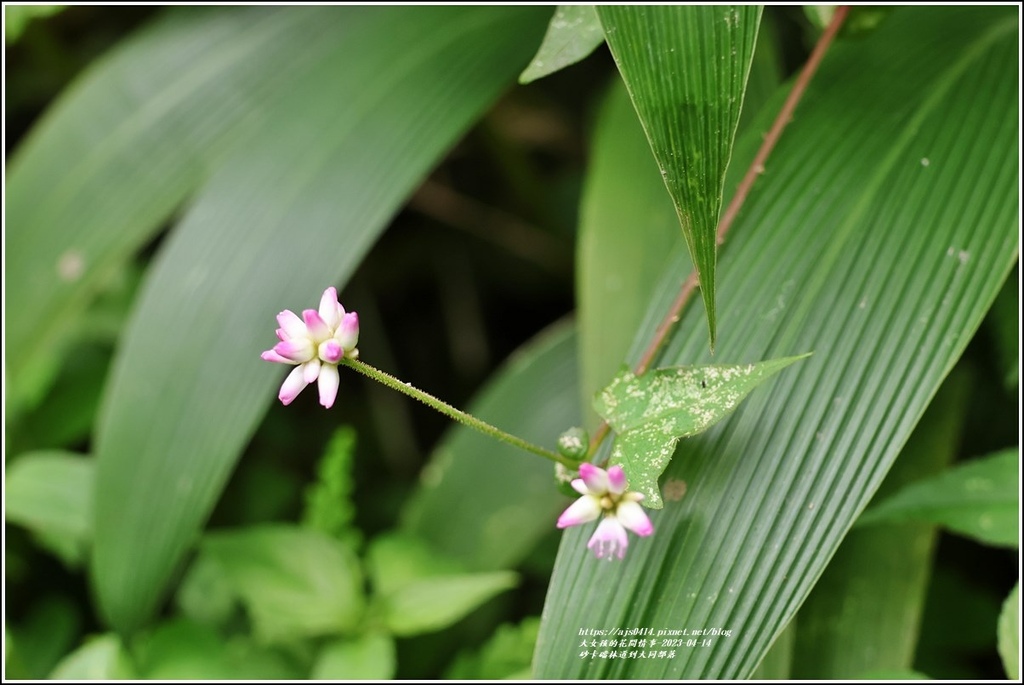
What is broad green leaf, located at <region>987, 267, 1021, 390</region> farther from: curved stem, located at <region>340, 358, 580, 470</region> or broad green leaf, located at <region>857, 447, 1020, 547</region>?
curved stem, located at <region>340, 358, 580, 470</region>

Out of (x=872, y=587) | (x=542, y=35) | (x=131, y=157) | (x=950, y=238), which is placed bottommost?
(x=872, y=587)

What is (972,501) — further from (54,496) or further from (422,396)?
(54,496)

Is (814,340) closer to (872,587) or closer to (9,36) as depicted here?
(872,587)

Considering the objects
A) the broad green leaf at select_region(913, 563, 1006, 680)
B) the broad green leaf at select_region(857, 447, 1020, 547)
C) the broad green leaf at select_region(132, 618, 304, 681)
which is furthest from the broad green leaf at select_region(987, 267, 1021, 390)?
the broad green leaf at select_region(132, 618, 304, 681)

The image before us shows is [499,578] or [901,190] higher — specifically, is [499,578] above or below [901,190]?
below

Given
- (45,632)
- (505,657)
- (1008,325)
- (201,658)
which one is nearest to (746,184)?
(1008,325)

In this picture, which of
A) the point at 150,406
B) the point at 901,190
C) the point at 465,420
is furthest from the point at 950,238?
the point at 150,406

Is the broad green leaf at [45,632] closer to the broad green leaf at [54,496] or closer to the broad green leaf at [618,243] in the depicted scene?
the broad green leaf at [54,496]
